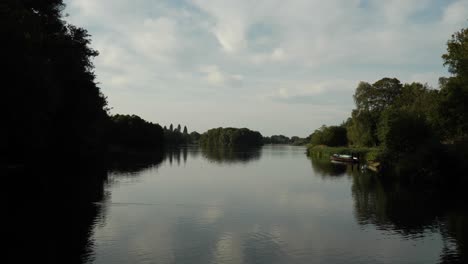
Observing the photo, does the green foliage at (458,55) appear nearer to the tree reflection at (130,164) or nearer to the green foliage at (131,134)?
the tree reflection at (130,164)

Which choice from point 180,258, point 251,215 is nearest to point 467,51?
point 251,215

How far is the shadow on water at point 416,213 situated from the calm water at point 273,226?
0.06m

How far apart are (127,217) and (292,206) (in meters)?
12.9

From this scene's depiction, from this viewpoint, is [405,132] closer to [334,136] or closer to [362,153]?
[362,153]

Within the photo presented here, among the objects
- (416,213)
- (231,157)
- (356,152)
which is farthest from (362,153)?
(416,213)

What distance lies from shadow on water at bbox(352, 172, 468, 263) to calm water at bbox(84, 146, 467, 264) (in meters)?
0.06

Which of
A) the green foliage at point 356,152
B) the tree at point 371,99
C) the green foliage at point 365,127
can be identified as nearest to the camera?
the green foliage at point 356,152

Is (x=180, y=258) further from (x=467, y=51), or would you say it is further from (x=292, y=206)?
(x=467, y=51)

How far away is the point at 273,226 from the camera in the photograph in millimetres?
25656

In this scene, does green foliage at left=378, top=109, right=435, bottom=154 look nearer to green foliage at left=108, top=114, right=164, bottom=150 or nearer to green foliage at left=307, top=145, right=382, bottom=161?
green foliage at left=307, top=145, right=382, bottom=161

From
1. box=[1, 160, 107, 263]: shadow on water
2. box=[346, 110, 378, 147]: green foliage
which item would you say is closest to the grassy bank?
box=[346, 110, 378, 147]: green foliage

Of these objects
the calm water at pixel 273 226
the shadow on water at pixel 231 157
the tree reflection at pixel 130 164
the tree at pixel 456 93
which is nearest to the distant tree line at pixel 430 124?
the tree at pixel 456 93

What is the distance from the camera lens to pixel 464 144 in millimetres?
43000

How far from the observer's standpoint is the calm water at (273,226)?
19641 mm
